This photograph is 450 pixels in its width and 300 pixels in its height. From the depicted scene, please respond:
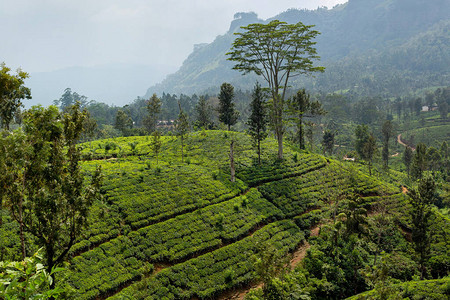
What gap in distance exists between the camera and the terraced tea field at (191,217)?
19.5 meters

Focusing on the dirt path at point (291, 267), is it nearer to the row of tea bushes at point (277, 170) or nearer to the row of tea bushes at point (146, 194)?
the row of tea bushes at point (277, 170)

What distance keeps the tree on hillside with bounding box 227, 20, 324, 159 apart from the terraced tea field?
815cm

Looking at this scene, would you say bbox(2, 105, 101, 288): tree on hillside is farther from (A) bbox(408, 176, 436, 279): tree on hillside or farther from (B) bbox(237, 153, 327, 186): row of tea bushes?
(A) bbox(408, 176, 436, 279): tree on hillside

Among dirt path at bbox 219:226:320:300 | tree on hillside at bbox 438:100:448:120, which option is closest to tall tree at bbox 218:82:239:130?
dirt path at bbox 219:226:320:300

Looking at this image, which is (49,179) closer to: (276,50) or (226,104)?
(276,50)

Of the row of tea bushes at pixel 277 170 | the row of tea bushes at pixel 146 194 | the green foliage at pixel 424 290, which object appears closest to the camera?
the green foliage at pixel 424 290

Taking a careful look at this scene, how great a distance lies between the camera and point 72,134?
11539 mm

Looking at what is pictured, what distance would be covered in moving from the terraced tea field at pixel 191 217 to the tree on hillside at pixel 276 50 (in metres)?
8.15

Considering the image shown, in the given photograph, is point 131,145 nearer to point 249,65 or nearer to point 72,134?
point 249,65

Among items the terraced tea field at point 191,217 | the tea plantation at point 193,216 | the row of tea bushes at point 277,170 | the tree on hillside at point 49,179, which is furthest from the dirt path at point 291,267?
the tree on hillside at point 49,179

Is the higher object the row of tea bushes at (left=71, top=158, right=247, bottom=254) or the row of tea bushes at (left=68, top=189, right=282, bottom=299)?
the row of tea bushes at (left=71, top=158, right=247, bottom=254)

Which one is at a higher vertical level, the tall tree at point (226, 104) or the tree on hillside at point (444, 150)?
the tall tree at point (226, 104)

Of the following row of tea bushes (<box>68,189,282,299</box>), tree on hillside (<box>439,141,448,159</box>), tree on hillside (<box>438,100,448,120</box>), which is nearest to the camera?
row of tea bushes (<box>68,189,282,299</box>)

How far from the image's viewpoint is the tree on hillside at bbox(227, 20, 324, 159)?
35.3 metres
